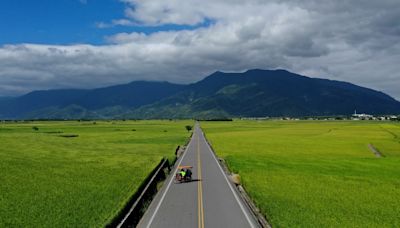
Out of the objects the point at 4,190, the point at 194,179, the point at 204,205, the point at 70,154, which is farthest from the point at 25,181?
the point at 70,154

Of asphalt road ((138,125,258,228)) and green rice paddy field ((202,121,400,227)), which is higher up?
asphalt road ((138,125,258,228))

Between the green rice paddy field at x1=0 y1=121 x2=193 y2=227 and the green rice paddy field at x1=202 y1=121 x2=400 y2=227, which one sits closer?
the green rice paddy field at x1=0 y1=121 x2=193 y2=227

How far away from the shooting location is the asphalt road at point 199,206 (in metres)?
27.5

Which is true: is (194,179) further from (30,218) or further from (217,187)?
(30,218)

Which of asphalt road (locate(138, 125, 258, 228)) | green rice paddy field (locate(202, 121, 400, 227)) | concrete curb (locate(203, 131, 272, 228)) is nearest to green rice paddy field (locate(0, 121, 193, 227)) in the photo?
asphalt road (locate(138, 125, 258, 228))

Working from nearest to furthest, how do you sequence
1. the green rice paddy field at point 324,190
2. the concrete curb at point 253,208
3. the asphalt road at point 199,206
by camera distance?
the concrete curb at point 253,208 < the asphalt road at point 199,206 < the green rice paddy field at point 324,190

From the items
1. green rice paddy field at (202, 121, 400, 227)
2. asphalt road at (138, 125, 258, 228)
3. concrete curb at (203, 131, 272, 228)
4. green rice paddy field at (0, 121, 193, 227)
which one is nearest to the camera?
concrete curb at (203, 131, 272, 228)

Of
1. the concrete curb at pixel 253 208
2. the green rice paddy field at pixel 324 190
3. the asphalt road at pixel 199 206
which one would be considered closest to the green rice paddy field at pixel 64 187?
the asphalt road at pixel 199 206

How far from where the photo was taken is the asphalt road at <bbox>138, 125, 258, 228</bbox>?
90.3 ft

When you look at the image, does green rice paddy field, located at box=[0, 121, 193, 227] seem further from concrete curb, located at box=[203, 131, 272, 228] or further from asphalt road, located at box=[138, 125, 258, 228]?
concrete curb, located at box=[203, 131, 272, 228]

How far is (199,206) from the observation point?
3234 centimetres

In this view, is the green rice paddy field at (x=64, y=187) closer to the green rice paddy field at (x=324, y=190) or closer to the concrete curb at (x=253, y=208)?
the concrete curb at (x=253, y=208)

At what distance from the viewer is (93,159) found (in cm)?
6556

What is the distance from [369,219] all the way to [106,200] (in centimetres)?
2183
